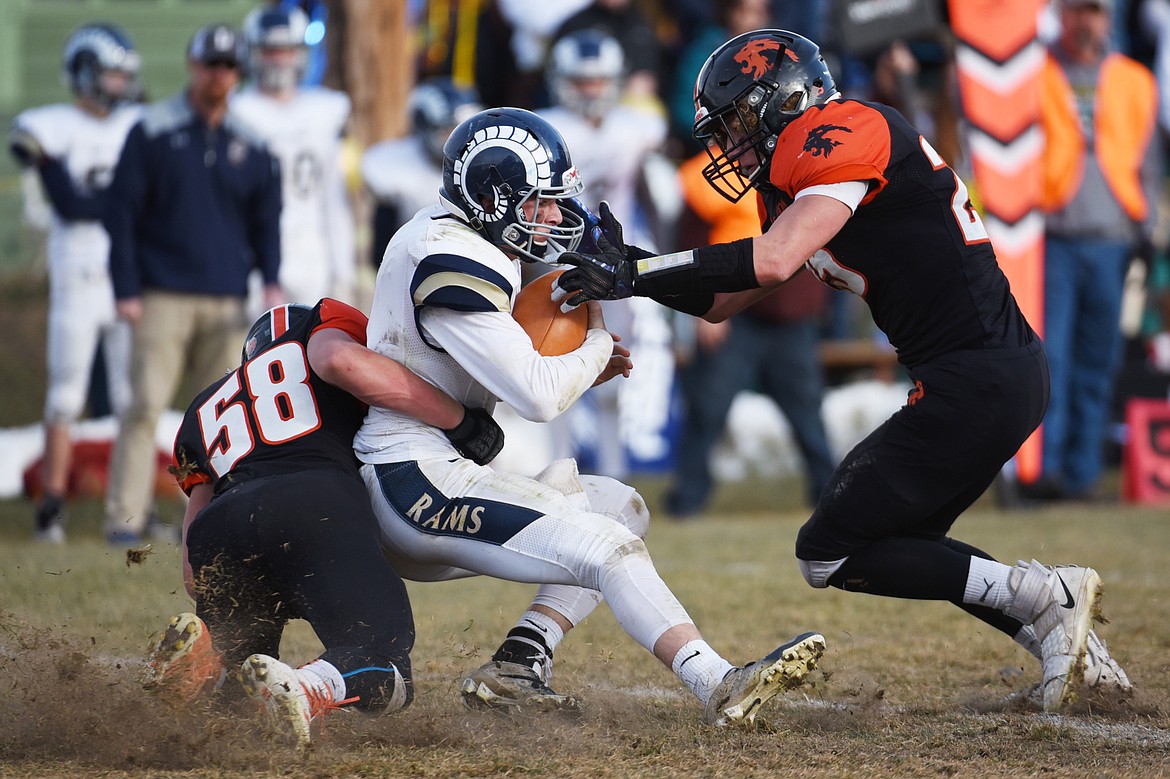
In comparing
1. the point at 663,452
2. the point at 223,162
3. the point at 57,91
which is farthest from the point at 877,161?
the point at 57,91

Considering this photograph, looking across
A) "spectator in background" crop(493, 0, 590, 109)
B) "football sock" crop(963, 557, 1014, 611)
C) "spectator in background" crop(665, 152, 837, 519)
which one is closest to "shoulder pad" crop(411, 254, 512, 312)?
"football sock" crop(963, 557, 1014, 611)

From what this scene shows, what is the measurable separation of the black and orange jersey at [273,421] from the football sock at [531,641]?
1.99ft

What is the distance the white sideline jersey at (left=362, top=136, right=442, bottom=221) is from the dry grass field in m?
2.92

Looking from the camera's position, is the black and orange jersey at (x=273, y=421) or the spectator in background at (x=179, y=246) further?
the spectator in background at (x=179, y=246)

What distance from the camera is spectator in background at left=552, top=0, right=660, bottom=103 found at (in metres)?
9.54

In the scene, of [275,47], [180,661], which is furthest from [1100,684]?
[275,47]

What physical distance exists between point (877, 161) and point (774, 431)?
6.42 m

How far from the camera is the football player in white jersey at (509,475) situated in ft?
11.0

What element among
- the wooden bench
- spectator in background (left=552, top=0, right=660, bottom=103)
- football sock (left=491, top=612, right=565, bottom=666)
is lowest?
the wooden bench

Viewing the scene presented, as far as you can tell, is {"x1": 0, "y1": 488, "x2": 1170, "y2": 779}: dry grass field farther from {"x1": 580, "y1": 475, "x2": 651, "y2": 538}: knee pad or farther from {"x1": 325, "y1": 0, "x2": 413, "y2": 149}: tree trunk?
{"x1": 325, "y1": 0, "x2": 413, "y2": 149}: tree trunk

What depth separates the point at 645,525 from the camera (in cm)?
391

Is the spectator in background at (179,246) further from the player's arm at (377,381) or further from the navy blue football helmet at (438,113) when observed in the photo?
the player's arm at (377,381)

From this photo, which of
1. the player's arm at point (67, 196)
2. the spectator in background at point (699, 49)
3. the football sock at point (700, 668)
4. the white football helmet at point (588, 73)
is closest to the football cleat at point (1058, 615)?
the football sock at point (700, 668)

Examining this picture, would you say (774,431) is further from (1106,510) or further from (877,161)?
(877,161)
